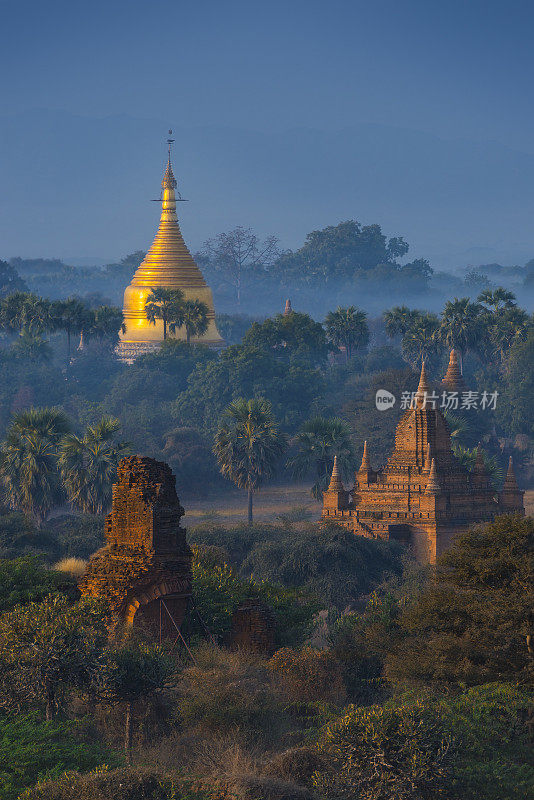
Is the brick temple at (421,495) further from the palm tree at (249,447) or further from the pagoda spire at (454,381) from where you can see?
the pagoda spire at (454,381)

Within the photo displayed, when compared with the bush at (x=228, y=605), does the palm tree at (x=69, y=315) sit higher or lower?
higher

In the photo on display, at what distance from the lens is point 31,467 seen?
6881 centimetres

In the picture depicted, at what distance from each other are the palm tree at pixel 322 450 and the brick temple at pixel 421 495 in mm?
8352

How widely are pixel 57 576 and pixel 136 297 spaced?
8687 cm

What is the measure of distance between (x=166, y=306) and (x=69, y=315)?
7.76 meters

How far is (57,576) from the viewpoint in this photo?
4138 centimetres

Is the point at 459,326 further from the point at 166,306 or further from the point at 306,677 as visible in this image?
the point at 306,677

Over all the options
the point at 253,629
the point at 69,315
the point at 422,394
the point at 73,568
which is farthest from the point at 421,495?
the point at 69,315

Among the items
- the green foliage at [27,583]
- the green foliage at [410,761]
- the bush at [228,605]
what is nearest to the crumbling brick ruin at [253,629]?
the bush at [228,605]

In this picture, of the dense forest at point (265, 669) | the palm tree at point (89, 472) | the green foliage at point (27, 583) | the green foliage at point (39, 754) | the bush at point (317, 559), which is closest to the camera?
the green foliage at point (39, 754)

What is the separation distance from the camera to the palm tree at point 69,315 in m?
117

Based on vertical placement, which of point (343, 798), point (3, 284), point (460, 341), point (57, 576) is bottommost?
point (343, 798)

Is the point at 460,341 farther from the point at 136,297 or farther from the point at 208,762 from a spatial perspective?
the point at 208,762

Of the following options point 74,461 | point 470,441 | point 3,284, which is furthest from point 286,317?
point 3,284
